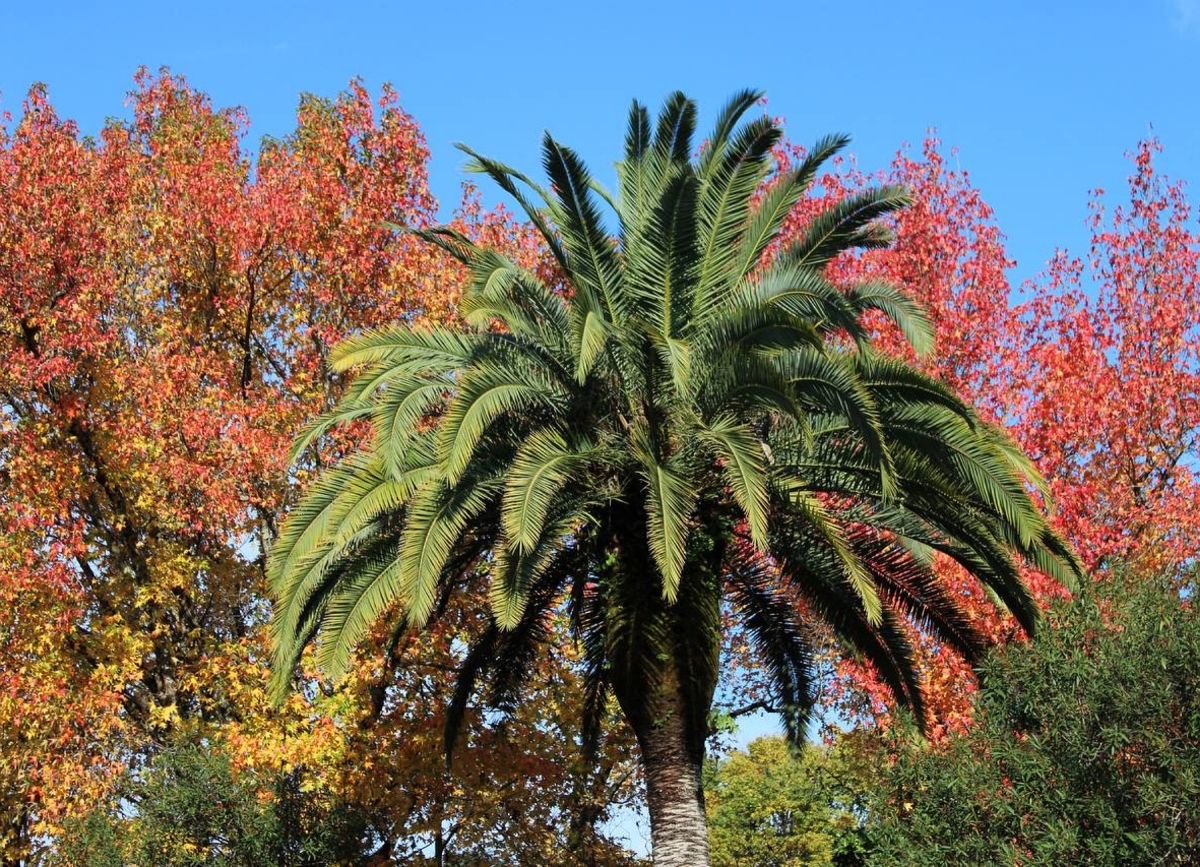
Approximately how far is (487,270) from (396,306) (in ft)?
32.0

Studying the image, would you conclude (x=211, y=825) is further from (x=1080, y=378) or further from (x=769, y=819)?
(x=769, y=819)

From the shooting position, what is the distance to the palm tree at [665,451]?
44.6 feet

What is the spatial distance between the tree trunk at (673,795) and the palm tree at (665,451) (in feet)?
0.08

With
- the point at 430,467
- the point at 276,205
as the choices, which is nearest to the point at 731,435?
Answer: the point at 430,467

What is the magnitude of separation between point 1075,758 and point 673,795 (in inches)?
177

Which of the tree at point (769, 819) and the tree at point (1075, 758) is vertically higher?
the tree at point (769, 819)

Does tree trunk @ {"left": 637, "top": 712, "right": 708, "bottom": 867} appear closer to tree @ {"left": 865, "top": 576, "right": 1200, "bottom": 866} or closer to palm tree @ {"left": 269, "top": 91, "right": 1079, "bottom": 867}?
palm tree @ {"left": 269, "top": 91, "right": 1079, "bottom": 867}

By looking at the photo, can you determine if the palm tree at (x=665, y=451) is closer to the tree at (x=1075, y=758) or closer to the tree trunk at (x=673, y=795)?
the tree trunk at (x=673, y=795)

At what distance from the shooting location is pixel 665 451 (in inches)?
579

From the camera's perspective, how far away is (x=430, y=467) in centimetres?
1421

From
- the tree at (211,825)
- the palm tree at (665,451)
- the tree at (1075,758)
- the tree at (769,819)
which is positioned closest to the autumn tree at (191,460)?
the tree at (211,825)

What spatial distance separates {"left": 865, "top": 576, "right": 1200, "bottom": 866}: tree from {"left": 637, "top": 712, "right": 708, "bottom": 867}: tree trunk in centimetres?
195

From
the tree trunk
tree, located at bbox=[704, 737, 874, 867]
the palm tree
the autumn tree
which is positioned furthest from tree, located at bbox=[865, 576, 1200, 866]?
tree, located at bbox=[704, 737, 874, 867]

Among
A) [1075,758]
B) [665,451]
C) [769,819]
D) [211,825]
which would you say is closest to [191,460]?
[211,825]
